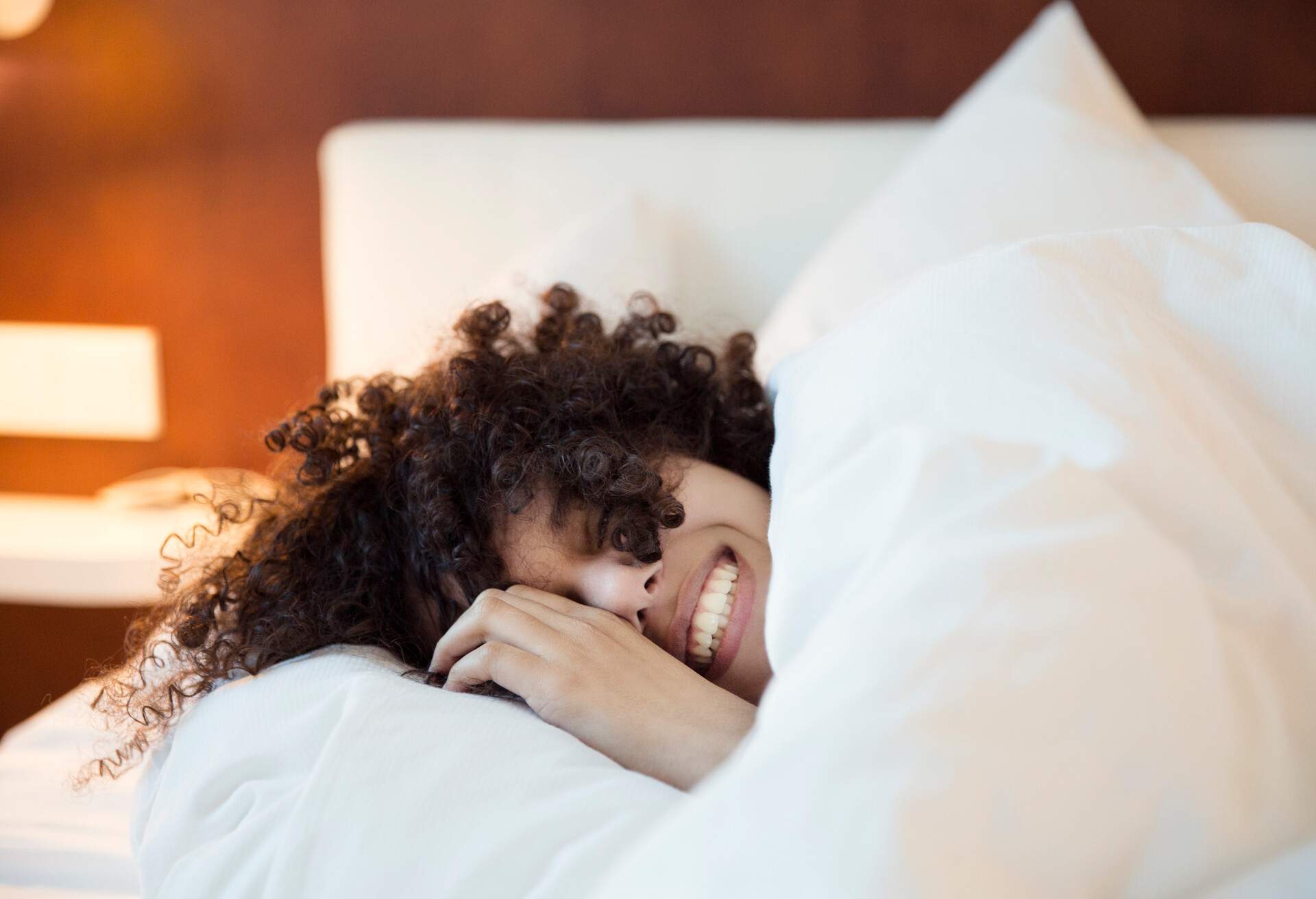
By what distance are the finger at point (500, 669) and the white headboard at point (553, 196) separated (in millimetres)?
761

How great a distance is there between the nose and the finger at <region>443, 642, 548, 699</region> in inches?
3.3

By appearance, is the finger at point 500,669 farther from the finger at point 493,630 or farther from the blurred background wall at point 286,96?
the blurred background wall at point 286,96

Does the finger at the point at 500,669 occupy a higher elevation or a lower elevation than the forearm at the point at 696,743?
higher

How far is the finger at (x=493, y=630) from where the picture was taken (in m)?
0.74

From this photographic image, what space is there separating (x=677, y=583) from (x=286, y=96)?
143cm

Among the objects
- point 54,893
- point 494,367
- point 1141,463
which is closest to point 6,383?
point 54,893

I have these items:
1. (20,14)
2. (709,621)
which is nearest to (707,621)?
(709,621)

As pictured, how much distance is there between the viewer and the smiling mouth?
83cm

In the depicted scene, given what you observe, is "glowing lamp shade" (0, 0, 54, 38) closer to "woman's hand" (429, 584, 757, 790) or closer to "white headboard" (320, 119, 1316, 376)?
"white headboard" (320, 119, 1316, 376)

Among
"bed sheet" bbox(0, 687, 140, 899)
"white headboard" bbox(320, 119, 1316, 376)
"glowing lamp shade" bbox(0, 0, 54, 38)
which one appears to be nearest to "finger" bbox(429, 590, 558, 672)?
"bed sheet" bbox(0, 687, 140, 899)

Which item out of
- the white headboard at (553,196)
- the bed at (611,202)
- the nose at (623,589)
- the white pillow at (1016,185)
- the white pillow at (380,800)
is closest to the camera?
the white pillow at (380,800)

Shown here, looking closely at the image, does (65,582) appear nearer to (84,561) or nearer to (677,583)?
(84,561)

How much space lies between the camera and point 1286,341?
2.14 feet

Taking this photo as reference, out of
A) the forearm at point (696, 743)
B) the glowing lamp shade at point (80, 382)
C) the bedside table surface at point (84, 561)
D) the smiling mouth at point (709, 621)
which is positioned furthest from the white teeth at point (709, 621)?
the glowing lamp shade at point (80, 382)
